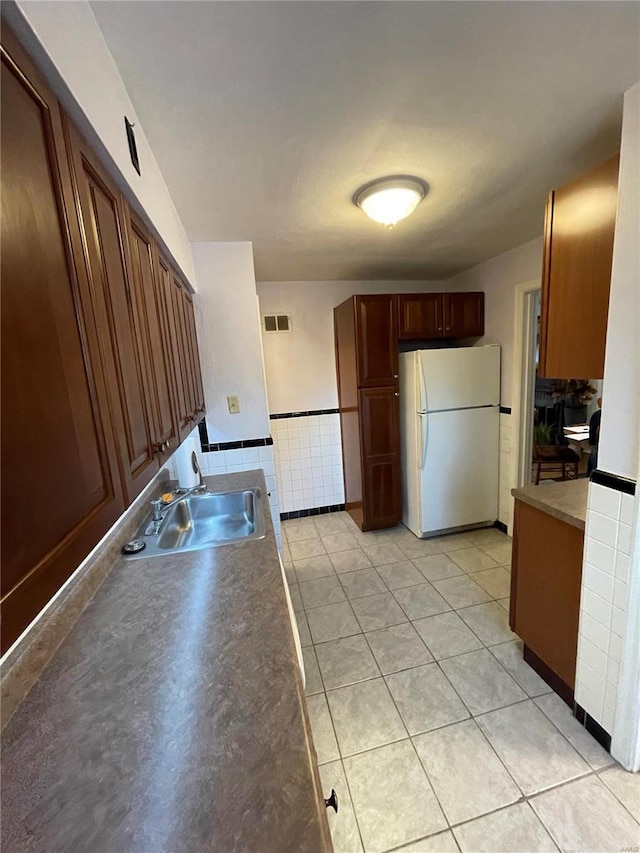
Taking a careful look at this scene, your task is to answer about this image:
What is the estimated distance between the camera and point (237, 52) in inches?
35.9

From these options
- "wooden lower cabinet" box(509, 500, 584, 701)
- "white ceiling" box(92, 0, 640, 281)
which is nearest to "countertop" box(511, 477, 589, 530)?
"wooden lower cabinet" box(509, 500, 584, 701)

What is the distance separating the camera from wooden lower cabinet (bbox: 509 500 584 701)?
4.63 feet

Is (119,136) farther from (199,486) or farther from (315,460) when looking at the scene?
(315,460)

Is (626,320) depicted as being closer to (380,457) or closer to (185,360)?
(185,360)

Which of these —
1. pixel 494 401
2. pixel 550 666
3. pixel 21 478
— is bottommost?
pixel 550 666

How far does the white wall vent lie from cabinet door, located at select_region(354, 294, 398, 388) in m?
0.77

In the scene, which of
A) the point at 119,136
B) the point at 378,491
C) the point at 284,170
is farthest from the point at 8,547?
the point at 378,491

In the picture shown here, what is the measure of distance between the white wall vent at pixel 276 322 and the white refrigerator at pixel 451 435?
3.74 ft

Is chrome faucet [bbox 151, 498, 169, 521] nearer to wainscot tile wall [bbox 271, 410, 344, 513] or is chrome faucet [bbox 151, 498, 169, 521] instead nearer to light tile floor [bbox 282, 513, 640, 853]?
light tile floor [bbox 282, 513, 640, 853]

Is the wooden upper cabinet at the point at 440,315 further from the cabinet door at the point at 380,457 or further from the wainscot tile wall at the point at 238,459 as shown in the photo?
the wainscot tile wall at the point at 238,459

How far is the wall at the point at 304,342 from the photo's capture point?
125 inches

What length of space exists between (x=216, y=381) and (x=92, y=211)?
1.56m

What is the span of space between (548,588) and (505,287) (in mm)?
2273

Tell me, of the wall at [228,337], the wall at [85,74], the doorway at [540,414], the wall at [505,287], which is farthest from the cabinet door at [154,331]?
the wall at [505,287]
